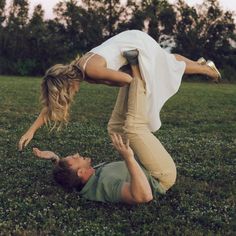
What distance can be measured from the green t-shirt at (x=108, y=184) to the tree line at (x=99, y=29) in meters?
54.6

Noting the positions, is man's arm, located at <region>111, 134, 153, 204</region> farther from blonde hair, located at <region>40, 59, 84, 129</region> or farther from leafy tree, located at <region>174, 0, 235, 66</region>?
leafy tree, located at <region>174, 0, 235, 66</region>

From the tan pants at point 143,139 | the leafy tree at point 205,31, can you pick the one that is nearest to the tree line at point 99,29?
the leafy tree at point 205,31

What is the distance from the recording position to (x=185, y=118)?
58.1ft

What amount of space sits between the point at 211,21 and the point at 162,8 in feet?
22.7

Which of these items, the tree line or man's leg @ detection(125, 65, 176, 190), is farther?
the tree line

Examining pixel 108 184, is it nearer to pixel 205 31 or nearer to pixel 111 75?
pixel 111 75

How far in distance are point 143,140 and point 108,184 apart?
864 mm

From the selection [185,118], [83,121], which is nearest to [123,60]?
[83,121]

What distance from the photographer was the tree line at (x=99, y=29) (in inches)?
2527

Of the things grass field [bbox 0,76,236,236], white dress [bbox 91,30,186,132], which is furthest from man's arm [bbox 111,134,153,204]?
white dress [bbox 91,30,186,132]

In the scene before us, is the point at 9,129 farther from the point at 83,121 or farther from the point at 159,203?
the point at 159,203

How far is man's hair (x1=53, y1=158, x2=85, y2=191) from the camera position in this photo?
7.52 meters

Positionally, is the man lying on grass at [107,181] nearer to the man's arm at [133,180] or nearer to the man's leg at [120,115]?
the man's arm at [133,180]

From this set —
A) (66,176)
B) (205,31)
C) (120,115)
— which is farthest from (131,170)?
(205,31)
